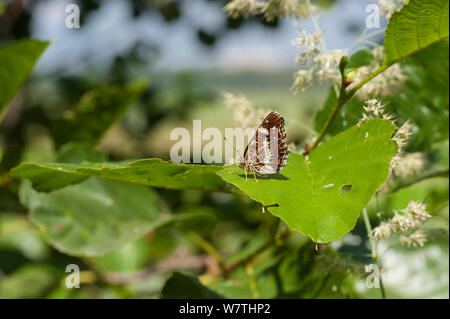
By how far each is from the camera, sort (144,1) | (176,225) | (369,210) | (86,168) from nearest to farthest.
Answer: (86,168) → (369,210) → (176,225) → (144,1)

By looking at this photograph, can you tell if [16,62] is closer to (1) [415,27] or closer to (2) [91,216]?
(2) [91,216]

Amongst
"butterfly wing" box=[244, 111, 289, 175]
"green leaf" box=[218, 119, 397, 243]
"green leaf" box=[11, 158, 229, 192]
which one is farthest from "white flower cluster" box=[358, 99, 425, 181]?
"green leaf" box=[11, 158, 229, 192]

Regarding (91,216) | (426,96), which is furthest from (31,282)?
(426,96)

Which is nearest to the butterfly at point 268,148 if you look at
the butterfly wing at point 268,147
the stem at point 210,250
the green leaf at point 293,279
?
the butterfly wing at point 268,147

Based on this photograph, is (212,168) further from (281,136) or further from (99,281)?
(99,281)

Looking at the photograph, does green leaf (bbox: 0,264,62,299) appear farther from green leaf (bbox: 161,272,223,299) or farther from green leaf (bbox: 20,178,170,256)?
green leaf (bbox: 161,272,223,299)

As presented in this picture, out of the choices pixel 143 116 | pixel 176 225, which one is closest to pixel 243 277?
pixel 176 225
